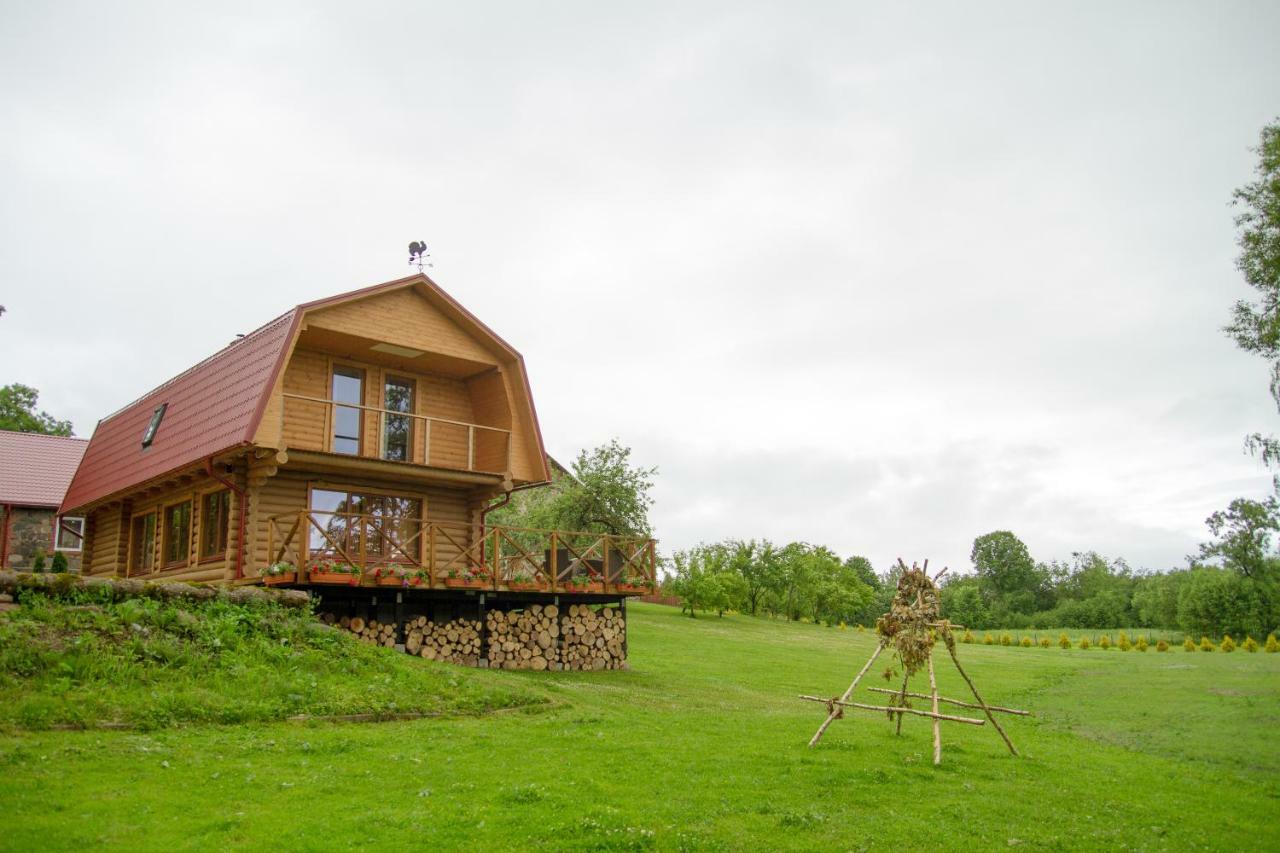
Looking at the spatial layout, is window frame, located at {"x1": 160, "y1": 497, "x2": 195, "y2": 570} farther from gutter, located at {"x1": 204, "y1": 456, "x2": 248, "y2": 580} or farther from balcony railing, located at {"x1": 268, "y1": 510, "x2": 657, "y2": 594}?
balcony railing, located at {"x1": 268, "y1": 510, "x2": 657, "y2": 594}

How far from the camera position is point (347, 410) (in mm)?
21797

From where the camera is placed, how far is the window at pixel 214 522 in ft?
67.4

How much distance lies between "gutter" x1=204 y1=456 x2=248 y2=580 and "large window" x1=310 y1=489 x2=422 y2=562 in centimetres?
137

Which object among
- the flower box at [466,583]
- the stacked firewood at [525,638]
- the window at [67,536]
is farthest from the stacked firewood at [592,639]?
the window at [67,536]

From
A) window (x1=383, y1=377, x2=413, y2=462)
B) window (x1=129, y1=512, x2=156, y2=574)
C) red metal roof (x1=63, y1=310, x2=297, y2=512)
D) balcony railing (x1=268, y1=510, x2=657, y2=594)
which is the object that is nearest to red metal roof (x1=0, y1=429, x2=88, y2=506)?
red metal roof (x1=63, y1=310, x2=297, y2=512)

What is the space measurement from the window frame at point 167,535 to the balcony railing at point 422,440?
3755mm

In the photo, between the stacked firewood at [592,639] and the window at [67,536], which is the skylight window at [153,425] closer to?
the window at [67,536]

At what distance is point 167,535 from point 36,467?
46.5ft

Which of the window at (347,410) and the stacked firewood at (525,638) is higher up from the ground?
the window at (347,410)

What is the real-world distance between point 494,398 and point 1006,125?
12.9 metres

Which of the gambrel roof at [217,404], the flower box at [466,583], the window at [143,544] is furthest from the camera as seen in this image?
the window at [143,544]

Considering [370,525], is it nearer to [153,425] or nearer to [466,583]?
[466,583]

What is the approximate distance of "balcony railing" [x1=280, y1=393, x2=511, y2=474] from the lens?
2122 cm

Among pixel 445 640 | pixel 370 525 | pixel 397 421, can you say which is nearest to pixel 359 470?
pixel 370 525
